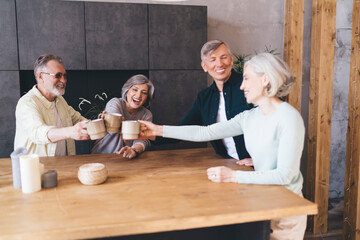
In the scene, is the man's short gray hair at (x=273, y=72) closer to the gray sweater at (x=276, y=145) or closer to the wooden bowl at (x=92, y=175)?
the gray sweater at (x=276, y=145)

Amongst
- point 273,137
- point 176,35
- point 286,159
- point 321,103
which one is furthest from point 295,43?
point 286,159

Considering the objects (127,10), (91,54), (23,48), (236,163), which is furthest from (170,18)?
(236,163)

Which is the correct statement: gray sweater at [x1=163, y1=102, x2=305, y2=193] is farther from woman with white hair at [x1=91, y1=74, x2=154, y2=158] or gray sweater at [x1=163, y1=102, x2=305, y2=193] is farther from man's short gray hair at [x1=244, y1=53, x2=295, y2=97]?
woman with white hair at [x1=91, y1=74, x2=154, y2=158]

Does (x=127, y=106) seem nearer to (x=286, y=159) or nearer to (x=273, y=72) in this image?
(x=273, y=72)

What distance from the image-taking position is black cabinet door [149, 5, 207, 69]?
3529mm

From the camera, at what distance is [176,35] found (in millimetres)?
3574

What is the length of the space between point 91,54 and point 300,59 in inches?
100

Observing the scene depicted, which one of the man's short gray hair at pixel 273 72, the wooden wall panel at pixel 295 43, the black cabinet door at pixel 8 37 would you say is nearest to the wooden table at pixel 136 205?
the man's short gray hair at pixel 273 72

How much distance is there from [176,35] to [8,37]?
1796 mm

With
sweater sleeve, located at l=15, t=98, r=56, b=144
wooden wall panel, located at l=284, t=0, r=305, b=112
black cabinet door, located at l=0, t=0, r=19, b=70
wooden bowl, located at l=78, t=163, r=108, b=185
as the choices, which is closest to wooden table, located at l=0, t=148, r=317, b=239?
wooden bowl, located at l=78, t=163, r=108, b=185

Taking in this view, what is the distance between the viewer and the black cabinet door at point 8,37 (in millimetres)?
3203

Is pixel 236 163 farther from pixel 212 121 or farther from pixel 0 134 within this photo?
pixel 0 134

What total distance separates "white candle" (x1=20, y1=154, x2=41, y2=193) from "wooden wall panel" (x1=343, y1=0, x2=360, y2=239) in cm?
260

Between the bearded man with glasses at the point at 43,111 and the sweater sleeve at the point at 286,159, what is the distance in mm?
1365
